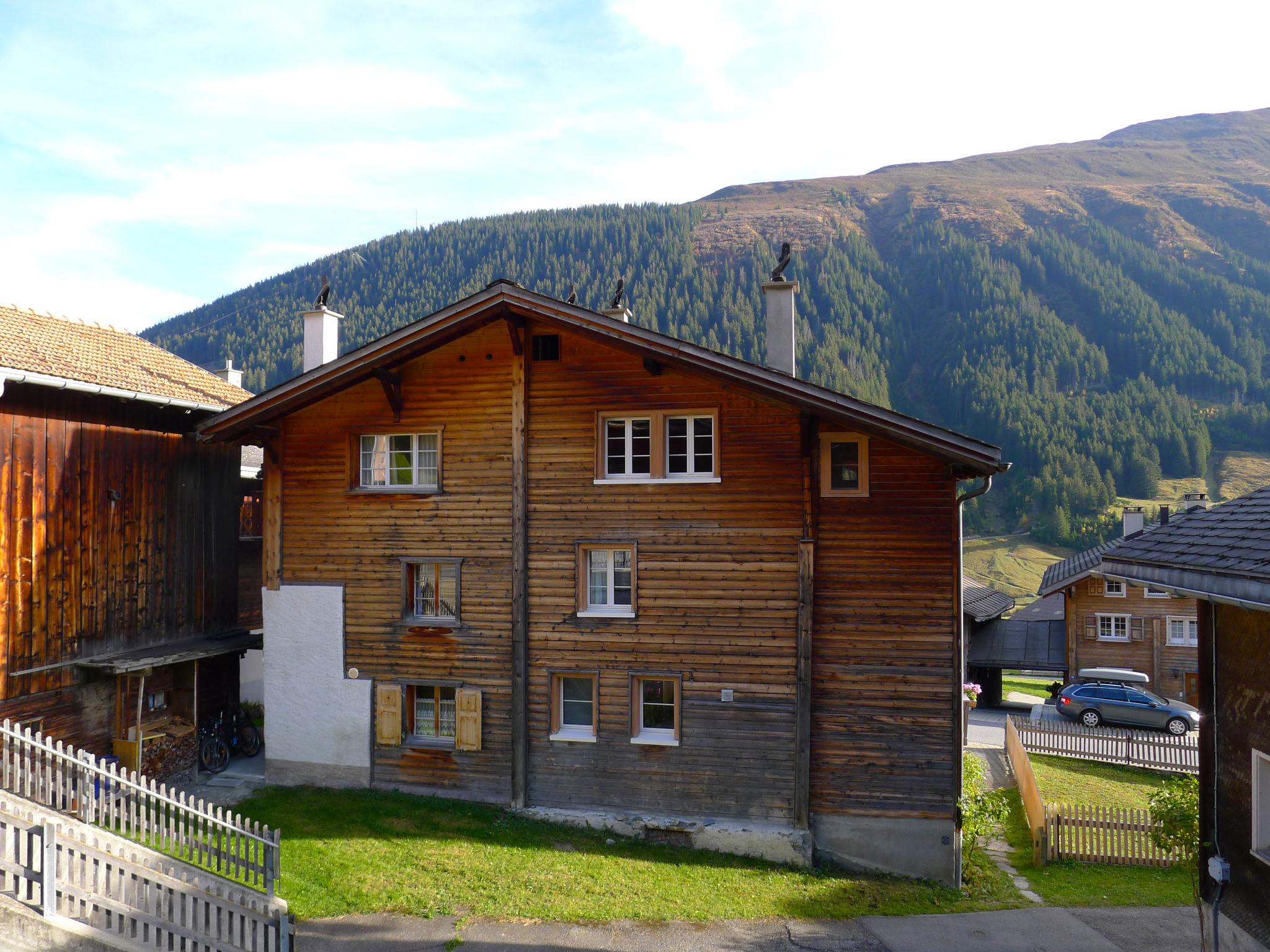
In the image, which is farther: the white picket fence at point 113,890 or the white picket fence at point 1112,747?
the white picket fence at point 1112,747

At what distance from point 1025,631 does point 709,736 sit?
33973 mm

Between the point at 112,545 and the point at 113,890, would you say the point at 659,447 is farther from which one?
the point at 112,545

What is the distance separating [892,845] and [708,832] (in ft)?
11.4

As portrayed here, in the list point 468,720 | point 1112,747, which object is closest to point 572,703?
point 468,720

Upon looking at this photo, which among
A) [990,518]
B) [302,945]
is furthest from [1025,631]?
[990,518]

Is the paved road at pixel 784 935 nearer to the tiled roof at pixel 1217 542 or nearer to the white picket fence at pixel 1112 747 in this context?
the tiled roof at pixel 1217 542

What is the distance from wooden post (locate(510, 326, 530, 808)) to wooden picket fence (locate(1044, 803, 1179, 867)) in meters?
11.4

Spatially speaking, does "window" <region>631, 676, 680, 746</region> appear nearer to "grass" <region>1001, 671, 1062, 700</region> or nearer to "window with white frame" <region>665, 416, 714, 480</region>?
"window with white frame" <region>665, 416, 714, 480</region>

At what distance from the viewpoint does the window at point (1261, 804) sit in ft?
28.8

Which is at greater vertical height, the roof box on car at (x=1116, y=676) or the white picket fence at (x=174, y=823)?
the white picket fence at (x=174, y=823)

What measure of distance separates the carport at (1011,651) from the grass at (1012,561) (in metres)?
54.6

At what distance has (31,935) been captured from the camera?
9.46 metres

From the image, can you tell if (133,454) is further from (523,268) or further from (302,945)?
(523,268)

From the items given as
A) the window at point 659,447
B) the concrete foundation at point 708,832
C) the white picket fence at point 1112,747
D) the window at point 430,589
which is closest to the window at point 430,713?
the window at point 430,589
